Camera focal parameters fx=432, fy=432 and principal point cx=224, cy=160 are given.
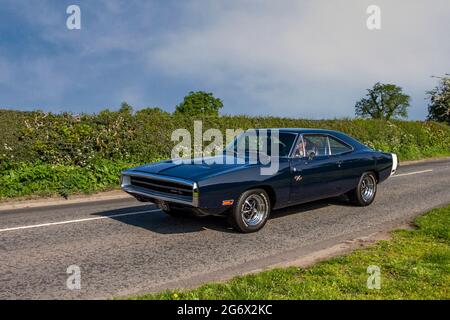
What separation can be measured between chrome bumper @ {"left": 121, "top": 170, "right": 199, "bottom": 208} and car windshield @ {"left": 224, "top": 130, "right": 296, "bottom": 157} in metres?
1.64

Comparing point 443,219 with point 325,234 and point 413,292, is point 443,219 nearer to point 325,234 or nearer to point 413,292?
point 325,234

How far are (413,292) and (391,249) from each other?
159cm

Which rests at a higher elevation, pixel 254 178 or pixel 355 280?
pixel 254 178

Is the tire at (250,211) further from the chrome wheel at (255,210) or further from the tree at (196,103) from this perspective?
the tree at (196,103)

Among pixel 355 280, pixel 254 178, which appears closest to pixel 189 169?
pixel 254 178

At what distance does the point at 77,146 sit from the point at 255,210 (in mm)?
7688

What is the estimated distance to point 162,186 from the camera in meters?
6.52

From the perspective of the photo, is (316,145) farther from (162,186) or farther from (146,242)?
(146,242)

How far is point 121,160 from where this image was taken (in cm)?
1355

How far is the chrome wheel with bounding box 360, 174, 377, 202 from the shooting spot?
9.12 m

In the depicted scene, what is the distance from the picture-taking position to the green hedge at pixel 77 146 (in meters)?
11.4
